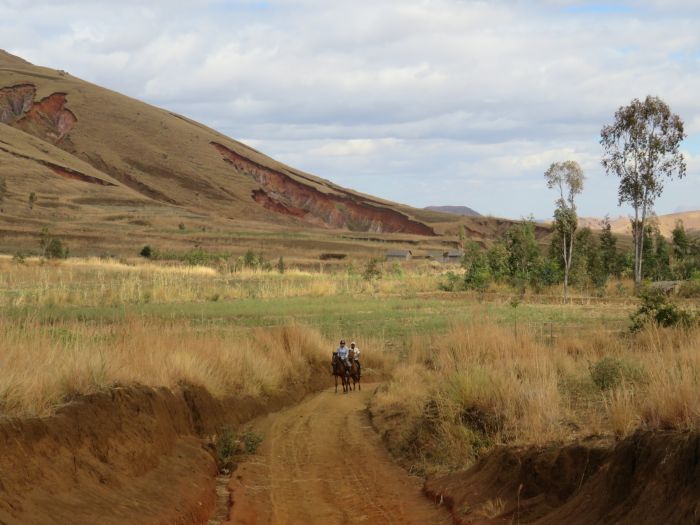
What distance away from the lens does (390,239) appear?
315ft

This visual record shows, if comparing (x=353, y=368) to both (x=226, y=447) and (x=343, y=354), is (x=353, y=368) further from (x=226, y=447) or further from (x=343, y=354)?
(x=226, y=447)

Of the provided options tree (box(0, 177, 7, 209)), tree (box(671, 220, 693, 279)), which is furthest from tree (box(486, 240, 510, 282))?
tree (box(0, 177, 7, 209))

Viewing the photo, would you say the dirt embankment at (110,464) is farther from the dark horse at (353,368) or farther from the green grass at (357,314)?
the green grass at (357,314)

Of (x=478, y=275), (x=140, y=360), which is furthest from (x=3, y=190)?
(x=140, y=360)

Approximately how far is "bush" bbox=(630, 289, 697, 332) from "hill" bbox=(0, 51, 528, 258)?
2175 inches

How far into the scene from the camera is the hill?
3278 inches

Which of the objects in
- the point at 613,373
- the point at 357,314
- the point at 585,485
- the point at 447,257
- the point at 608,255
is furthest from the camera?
the point at 447,257

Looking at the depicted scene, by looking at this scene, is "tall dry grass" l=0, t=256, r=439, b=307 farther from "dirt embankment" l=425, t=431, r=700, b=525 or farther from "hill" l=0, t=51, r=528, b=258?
"hill" l=0, t=51, r=528, b=258

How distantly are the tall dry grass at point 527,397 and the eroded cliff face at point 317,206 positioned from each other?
99374 mm

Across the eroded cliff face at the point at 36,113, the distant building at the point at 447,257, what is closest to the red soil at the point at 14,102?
the eroded cliff face at the point at 36,113

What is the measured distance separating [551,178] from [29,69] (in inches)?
4439

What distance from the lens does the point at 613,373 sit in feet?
44.5

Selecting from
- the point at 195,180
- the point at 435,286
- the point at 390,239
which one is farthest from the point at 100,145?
the point at 435,286

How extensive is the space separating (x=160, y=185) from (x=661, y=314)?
3776 inches
